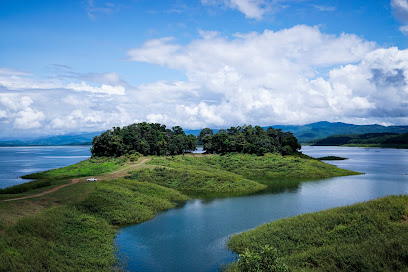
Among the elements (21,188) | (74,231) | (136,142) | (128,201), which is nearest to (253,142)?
(136,142)

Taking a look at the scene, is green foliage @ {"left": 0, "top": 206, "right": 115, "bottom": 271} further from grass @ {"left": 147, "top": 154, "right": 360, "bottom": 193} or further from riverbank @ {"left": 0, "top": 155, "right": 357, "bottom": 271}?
grass @ {"left": 147, "top": 154, "right": 360, "bottom": 193}

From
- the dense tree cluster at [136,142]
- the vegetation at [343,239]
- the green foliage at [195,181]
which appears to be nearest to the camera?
the vegetation at [343,239]

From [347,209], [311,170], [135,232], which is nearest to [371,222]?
[347,209]

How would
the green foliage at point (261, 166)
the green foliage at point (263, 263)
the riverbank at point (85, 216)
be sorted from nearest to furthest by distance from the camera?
the green foliage at point (263, 263) → the riverbank at point (85, 216) → the green foliage at point (261, 166)

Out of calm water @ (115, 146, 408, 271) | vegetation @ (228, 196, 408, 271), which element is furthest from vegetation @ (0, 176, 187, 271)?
vegetation @ (228, 196, 408, 271)

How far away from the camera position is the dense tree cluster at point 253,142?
430 ft

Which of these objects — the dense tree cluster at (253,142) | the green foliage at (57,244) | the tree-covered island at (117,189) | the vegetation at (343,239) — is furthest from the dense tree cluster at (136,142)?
the vegetation at (343,239)

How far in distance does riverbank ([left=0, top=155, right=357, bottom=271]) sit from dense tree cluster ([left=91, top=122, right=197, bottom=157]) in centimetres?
3598

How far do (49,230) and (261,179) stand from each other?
237 ft

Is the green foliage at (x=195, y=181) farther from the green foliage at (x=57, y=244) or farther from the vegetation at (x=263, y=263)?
the vegetation at (x=263, y=263)

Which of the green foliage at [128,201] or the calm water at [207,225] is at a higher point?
the green foliage at [128,201]

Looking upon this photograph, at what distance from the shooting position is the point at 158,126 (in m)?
144

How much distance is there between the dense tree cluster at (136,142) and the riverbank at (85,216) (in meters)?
36.0

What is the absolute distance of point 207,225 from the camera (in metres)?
41.2
